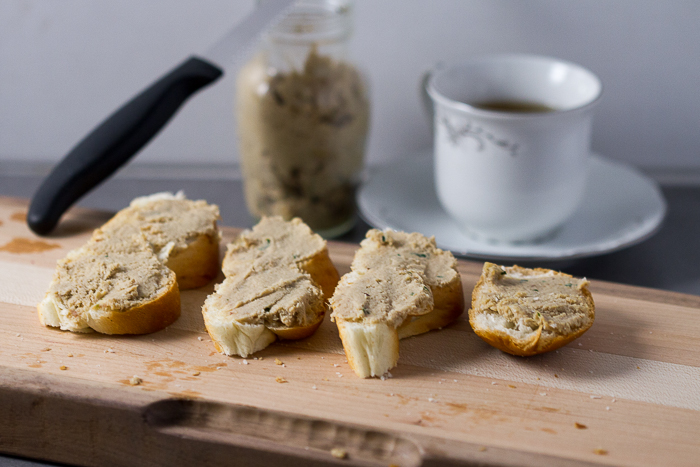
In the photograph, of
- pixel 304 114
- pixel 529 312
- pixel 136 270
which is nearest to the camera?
pixel 529 312

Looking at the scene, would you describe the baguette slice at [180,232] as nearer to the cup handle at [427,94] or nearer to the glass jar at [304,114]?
the glass jar at [304,114]

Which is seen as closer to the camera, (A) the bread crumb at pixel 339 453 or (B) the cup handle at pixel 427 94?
(A) the bread crumb at pixel 339 453

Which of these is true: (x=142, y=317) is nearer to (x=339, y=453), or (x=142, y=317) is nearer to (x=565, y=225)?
(x=339, y=453)

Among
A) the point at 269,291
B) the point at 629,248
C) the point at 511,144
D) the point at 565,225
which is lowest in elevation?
the point at 629,248

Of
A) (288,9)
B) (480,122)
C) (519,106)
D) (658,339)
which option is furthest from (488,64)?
(658,339)

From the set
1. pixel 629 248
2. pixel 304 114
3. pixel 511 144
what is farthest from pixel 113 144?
pixel 629 248

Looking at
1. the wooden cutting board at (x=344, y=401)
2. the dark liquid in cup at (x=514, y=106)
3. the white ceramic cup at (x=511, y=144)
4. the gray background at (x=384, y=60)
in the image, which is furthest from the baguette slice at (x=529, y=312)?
the gray background at (x=384, y=60)

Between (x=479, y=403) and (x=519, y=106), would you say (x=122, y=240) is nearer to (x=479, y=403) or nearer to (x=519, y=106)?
(x=479, y=403)
